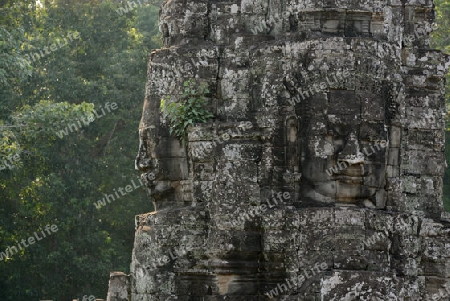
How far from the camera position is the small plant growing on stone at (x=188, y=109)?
15.1 meters

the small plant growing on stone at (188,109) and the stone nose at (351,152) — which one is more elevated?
the small plant growing on stone at (188,109)

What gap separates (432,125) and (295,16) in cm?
280

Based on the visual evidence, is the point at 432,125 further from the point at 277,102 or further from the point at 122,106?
the point at 122,106

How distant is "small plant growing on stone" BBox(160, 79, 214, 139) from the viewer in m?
15.1

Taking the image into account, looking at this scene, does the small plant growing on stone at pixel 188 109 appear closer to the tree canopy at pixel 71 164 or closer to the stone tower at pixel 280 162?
the stone tower at pixel 280 162

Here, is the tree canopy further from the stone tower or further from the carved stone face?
the carved stone face

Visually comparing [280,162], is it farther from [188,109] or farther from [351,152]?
[188,109]

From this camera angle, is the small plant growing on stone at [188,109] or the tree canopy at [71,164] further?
the tree canopy at [71,164]

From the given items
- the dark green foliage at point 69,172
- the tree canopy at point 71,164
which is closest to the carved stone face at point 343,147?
the tree canopy at point 71,164

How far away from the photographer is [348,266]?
45.7 feet

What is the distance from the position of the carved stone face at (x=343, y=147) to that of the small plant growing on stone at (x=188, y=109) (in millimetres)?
1479

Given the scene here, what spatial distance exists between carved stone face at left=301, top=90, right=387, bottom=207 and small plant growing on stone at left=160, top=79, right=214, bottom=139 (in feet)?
4.85

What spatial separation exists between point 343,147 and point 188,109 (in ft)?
7.25

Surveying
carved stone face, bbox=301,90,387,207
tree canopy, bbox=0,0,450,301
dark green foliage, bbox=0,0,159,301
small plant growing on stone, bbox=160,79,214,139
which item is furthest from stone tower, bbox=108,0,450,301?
dark green foliage, bbox=0,0,159,301
